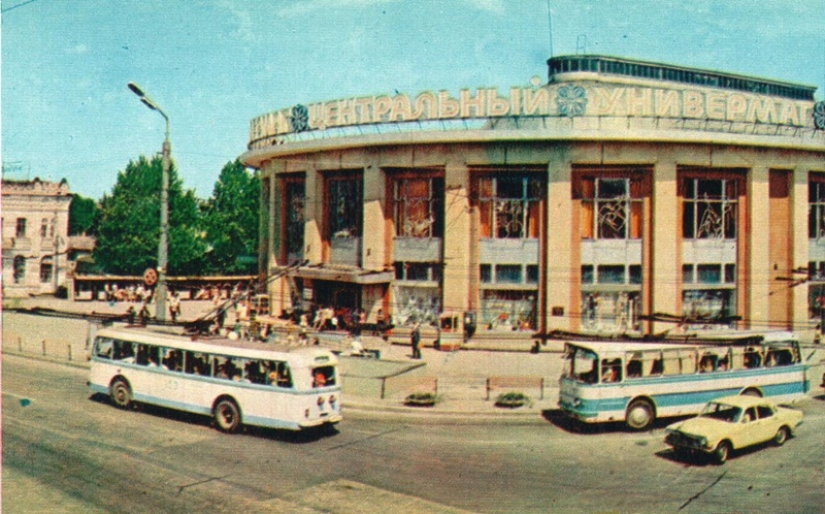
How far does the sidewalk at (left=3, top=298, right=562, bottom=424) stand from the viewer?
22578mm

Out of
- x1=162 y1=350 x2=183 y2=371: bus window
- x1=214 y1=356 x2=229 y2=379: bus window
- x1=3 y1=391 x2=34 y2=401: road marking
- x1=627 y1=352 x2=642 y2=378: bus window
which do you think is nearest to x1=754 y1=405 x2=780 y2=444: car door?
x1=627 y1=352 x2=642 y2=378: bus window

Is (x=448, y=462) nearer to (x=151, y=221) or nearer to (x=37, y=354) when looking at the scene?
(x=37, y=354)

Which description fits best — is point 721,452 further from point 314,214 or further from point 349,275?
point 314,214

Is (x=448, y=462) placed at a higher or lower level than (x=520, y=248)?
lower

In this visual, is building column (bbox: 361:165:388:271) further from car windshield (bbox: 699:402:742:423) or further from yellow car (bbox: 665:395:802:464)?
yellow car (bbox: 665:395:802:464)

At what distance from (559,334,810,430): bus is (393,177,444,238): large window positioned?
15.9 m

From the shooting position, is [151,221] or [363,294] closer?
[363,294]

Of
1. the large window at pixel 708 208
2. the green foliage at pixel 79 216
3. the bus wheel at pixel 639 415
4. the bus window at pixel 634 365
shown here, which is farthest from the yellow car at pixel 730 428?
the green foliage at pixel 79 216

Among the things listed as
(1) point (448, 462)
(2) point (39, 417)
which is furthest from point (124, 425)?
(1) point (448, 462)

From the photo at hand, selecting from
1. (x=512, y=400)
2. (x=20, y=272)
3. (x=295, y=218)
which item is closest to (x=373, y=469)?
(x=512, y=400)

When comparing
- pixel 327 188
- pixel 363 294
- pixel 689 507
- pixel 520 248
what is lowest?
pixel 689 507

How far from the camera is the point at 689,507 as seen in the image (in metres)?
14.0

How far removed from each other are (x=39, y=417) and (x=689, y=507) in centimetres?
1759

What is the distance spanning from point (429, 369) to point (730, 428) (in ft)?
46.5
